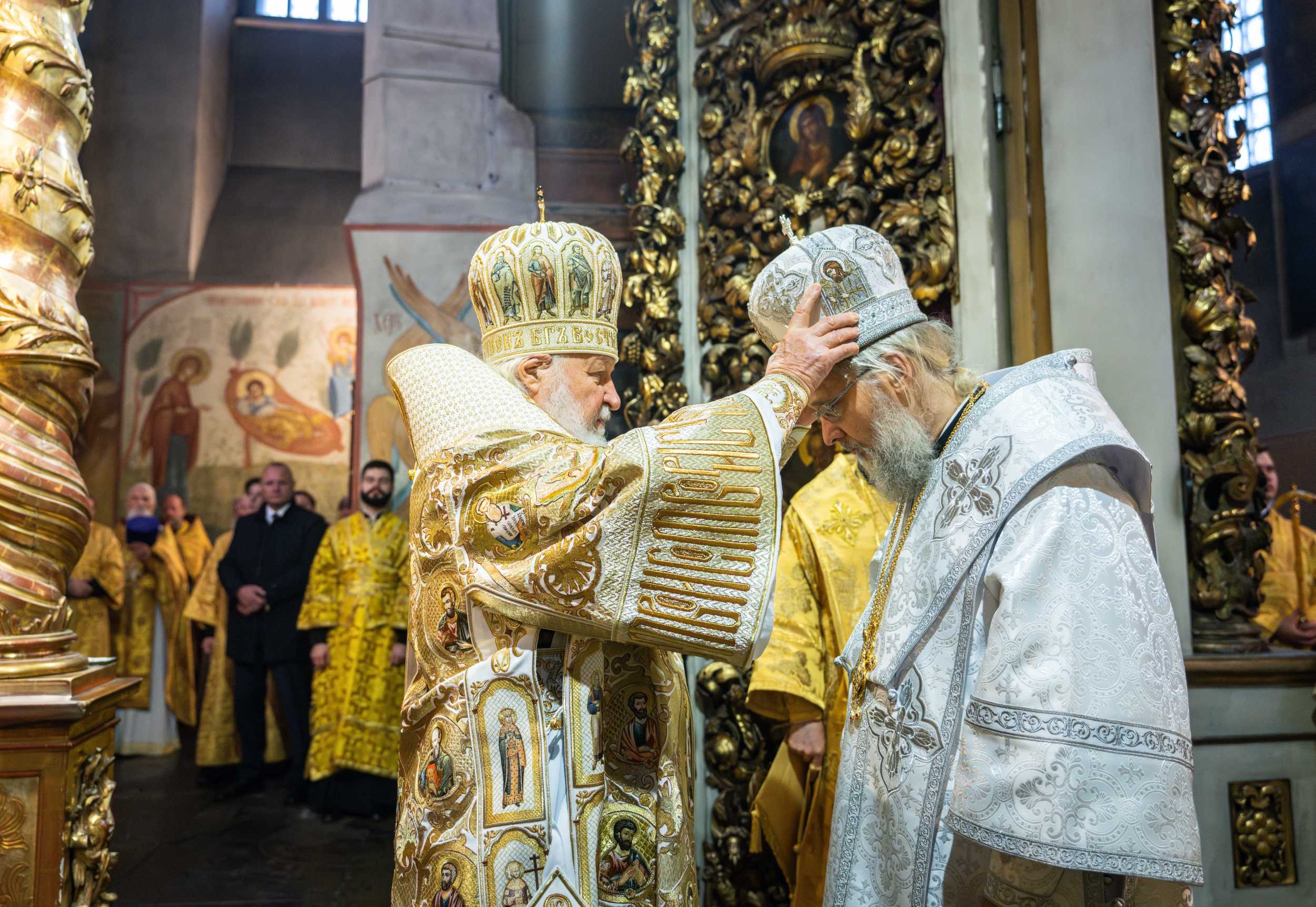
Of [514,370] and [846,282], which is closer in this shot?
[846,282]

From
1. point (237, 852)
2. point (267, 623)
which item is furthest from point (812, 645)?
point (267, 623)

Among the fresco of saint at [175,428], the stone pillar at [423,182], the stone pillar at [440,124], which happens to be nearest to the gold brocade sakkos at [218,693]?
the fresco of saint at [175,428]

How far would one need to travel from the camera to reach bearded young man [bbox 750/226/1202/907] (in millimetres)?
1403

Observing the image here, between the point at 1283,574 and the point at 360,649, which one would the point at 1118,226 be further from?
the point at 360,649

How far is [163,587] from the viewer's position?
680cm

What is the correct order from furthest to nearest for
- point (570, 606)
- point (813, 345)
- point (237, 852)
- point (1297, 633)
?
point (237, 852) < point (1297, 633) < point (813, 345) < point (570, 606)

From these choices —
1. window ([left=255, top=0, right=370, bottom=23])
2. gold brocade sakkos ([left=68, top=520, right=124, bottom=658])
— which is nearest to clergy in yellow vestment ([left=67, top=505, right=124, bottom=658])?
gold brocade sakkos ([left=68, top=520, right=124, bottom=658])

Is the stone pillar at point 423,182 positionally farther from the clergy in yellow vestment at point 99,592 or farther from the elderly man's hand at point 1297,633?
the elderly man's hand at point 1297,633

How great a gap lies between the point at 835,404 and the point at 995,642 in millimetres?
604

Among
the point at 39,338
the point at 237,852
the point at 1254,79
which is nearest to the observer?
the point at 39,338

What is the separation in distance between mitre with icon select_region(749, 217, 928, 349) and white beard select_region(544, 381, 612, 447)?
0.43 meters

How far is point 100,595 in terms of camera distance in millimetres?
6660

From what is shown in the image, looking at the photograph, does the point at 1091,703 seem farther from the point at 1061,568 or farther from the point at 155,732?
the point at 155,732

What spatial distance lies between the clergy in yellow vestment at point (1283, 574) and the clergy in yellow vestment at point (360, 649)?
422 cm
